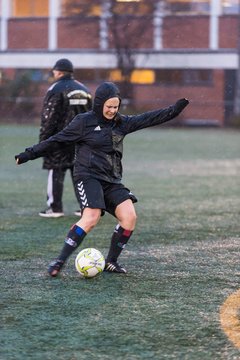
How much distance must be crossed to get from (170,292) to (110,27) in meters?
31.1

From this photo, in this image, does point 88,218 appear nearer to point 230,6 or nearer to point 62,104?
point 62,104

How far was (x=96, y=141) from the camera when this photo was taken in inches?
278

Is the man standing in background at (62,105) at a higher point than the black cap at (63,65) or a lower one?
lower

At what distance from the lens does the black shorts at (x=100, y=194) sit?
7008 mm

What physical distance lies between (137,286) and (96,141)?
121 centimetres

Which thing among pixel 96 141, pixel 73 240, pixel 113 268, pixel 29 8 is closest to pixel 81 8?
pixel 29 8

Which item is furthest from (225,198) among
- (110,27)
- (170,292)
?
(110,27)

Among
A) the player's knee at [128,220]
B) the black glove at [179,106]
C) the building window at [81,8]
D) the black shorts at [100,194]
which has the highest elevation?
the building window at [81,8]

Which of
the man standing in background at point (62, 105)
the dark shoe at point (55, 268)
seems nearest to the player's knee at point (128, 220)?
the dark shoe at point (55, 268)

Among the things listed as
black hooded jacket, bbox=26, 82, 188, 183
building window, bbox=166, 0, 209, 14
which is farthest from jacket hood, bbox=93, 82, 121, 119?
building window, bbox=166, 0, 209, 14

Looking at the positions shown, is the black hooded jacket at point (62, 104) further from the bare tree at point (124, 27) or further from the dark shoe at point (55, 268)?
the bare tree at point (124, 27)

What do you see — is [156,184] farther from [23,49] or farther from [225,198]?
[23,49]

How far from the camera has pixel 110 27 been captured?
36.7 m

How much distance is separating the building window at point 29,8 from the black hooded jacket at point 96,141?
34.6 meters
